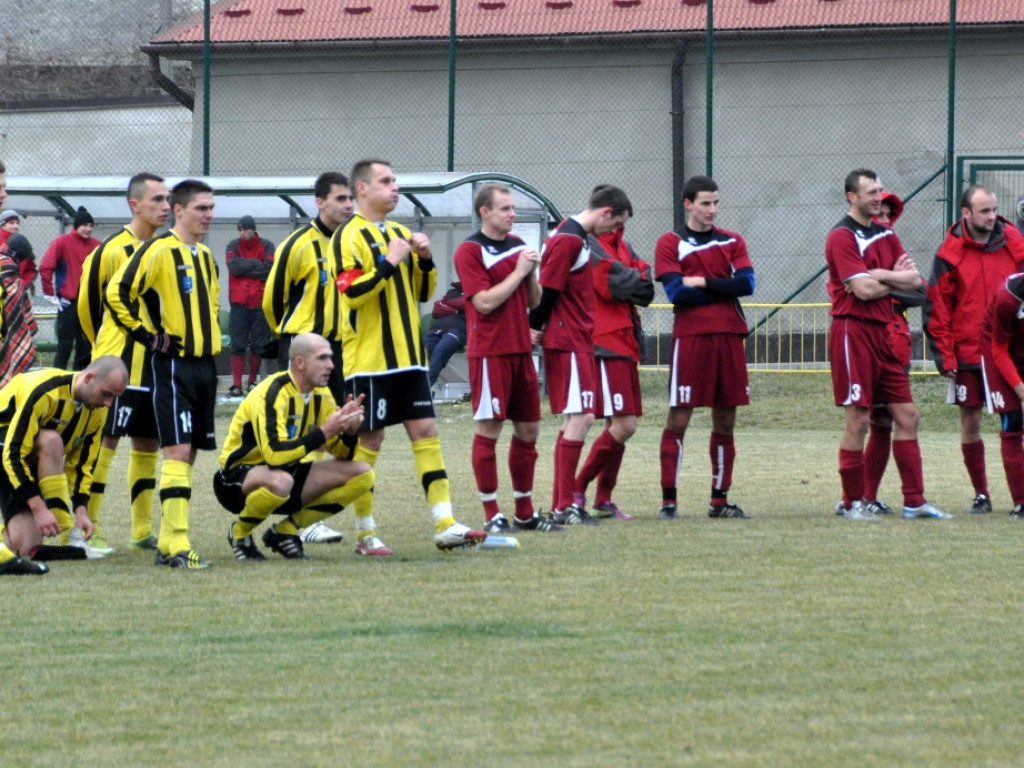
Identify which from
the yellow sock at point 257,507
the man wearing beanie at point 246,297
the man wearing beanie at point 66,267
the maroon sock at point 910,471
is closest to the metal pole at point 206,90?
the man wearing beanie at point 246,297

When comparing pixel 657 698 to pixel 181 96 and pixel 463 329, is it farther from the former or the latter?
pixel 181 96

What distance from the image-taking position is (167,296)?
26.1ft

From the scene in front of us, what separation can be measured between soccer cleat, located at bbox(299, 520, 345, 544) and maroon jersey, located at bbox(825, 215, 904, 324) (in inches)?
131

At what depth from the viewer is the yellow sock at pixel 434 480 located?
8031mm

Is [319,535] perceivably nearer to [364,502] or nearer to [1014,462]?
[364,502]

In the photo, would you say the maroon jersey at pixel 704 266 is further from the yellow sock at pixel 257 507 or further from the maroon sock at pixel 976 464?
the yellow sock at pixel 257 507

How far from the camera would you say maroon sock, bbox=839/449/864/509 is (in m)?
9.75

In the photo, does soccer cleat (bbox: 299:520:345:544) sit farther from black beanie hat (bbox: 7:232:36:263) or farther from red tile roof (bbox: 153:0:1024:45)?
red tile roof (bbox: 153:0:1024:45)

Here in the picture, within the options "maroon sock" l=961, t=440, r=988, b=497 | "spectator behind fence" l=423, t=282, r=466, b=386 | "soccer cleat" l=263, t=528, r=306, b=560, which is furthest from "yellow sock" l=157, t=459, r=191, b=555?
"spectator behind fence" l=423, t=282, r=466, b=386

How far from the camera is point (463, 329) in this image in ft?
63.8

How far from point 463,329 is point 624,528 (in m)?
10.3

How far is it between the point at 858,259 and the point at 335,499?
3.69m

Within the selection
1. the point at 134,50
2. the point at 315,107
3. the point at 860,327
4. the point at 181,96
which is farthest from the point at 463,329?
the point at 134,50

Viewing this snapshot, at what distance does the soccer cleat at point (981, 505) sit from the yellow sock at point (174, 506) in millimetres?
5072
